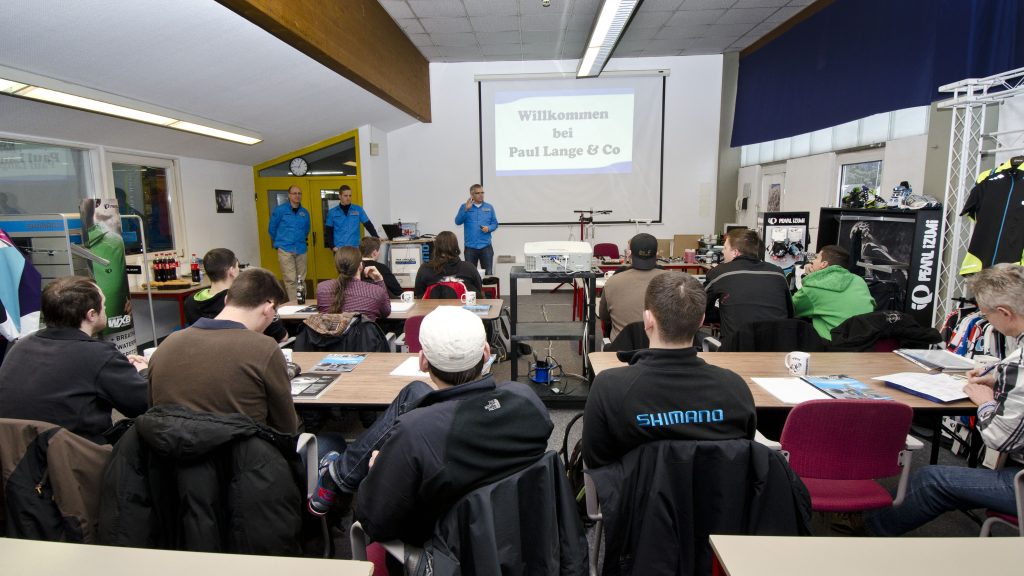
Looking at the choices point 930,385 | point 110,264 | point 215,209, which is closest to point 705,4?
point 930,385

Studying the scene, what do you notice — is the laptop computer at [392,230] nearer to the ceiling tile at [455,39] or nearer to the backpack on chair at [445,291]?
the ceiling tile at [455,39]

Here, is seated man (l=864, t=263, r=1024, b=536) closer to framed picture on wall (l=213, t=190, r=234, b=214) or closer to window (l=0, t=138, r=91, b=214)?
window (l=0, t=138, r=91, b=214)

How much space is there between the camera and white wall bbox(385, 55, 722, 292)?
8.03m

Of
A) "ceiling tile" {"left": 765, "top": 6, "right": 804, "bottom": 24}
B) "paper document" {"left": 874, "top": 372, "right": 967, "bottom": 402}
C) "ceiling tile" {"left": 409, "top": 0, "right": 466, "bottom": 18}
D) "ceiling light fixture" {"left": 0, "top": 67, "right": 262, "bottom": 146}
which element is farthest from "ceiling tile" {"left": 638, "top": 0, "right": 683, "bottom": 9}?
"paper document" {"left": 874, "top": 372, "right": 967, "bottom": 402}

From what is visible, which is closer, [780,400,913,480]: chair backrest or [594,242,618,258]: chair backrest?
[780,400,913,480]: chair backrest

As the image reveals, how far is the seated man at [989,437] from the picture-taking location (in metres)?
1.73

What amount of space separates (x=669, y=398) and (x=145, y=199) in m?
6.08

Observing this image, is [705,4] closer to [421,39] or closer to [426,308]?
[421,39]

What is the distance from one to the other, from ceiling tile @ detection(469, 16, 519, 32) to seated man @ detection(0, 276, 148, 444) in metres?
5.37

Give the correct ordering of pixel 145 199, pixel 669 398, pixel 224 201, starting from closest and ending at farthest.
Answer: pixel 669 398 < pixel 145 199 < pixel 224 201

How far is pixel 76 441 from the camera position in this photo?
5.00 ft

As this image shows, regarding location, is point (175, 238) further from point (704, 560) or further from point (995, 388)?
point (995, 388)

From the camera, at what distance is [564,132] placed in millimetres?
8102

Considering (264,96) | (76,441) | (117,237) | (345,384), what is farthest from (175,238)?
(76,441)
